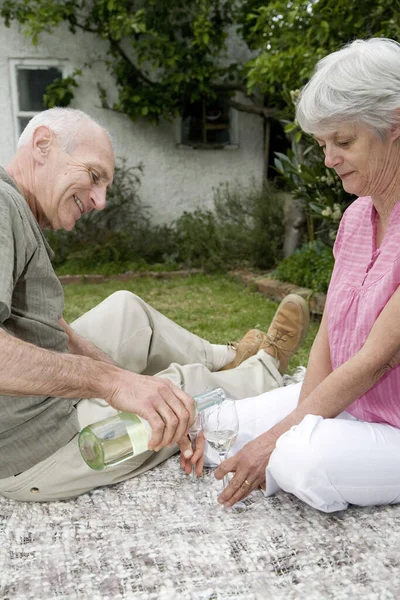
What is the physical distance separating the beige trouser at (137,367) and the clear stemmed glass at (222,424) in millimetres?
446

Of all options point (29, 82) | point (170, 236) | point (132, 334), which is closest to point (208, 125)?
point (170, 236)

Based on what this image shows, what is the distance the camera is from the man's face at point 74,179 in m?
2.49

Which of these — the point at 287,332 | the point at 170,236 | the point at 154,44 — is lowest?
the point at 170,236

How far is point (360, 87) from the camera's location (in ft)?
6.96

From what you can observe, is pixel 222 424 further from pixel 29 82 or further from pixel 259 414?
pixel 29 82

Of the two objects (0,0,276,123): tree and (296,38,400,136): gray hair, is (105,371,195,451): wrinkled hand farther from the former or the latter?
(0,0,276,123): tree

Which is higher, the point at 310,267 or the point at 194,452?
the point at 194,452

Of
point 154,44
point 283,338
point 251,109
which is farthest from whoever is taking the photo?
point 251,109

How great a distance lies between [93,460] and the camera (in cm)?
224

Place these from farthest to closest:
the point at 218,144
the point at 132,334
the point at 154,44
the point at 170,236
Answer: the point at 218,144, the point at 170,236, the point at 154,44, the point at 132,334

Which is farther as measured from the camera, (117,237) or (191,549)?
(117,237)

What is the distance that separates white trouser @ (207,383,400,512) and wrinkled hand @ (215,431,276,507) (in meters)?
0.04

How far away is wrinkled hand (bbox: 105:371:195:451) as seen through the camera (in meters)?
2.00

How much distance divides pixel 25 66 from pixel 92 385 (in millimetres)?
8497
